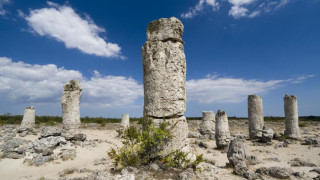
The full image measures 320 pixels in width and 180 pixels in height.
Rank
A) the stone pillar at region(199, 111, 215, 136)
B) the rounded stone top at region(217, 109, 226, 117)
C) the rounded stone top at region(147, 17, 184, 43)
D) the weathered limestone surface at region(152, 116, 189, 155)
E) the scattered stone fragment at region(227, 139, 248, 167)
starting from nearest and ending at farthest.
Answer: the weathered limestone surface at region(152, 116, 189, 155)
the rounded stone top at region(147, 17, 184, 43)
the scattered stone fragment at region(227, 139, 248, 167)
the rounded stone top at region(217, 109, 226, 117)
the stone pillar at region(199, 111, 215, 136)

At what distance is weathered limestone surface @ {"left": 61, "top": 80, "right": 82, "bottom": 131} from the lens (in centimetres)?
1103

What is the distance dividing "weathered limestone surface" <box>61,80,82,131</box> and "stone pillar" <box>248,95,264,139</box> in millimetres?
11359

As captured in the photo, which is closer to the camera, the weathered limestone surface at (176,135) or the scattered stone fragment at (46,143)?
the weathered limestone surface at (176,135)

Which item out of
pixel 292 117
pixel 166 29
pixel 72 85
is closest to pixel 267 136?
pixel 292 117

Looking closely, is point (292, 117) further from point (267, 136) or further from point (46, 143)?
point (46, 143)

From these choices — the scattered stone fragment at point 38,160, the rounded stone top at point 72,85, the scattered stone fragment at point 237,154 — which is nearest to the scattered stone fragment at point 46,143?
the scattered stone fragment at point 38,160

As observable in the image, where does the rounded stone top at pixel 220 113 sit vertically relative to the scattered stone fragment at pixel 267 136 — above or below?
above

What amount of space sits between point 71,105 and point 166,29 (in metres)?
8.17

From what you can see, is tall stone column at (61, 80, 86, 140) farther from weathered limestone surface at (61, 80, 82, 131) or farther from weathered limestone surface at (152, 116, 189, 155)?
weathered limestone surface at (152, 116, 189, 155)

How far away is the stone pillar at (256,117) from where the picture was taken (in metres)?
13.2

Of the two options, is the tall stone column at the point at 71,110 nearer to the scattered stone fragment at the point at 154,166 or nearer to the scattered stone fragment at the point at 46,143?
the scattered stone fragment at the point at 46,143

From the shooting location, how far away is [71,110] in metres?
11.1

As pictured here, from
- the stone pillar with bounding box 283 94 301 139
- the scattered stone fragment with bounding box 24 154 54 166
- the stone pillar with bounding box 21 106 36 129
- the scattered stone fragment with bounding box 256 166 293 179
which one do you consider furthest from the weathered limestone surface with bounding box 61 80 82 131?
the stone pillar with bounding box 283 94 301 139

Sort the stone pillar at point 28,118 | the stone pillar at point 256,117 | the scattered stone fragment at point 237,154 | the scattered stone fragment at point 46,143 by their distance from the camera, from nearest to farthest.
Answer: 1. the scattered stone fragment at point 237,154
2. the scattered stone fragment at point 46,143
3. the stone pillar at point 256,117
4. the stone pillar at point 28,118
